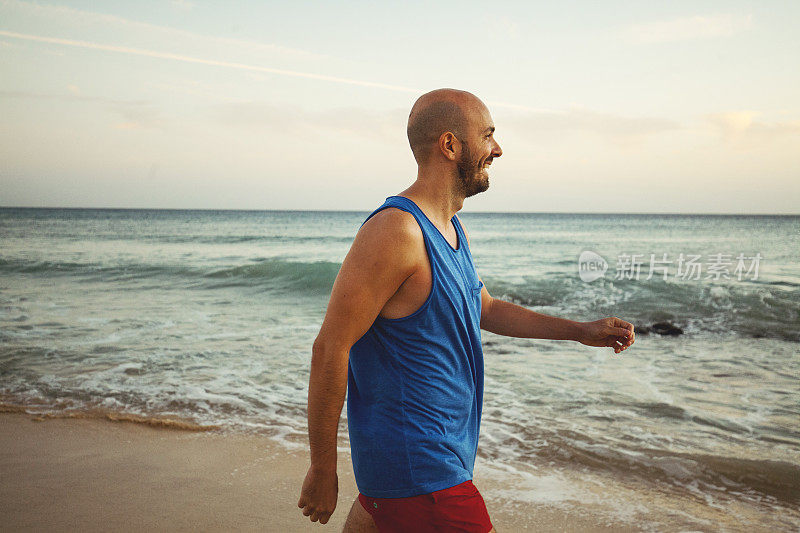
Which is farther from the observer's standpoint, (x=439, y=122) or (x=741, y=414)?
(x=741, y=414)

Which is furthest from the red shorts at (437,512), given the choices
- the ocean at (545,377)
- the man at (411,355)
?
the ocean at (545,377)

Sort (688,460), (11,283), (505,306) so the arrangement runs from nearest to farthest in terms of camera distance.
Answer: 1. (505,306)
2. (688,460)
3. (11,283)

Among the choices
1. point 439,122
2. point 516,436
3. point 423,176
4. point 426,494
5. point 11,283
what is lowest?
point 11,283

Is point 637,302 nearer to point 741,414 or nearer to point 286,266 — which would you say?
point 741,414

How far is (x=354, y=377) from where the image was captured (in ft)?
5.88

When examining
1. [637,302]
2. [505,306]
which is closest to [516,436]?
[505,306]

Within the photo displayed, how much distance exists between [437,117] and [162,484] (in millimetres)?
3028

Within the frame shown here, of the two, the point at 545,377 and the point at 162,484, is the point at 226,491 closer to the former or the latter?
the point at 162,484

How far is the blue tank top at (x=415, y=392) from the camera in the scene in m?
1.67

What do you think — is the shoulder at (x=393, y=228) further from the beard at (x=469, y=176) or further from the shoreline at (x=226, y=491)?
the shoreline at (x=226, y=491)

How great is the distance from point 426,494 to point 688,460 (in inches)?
138

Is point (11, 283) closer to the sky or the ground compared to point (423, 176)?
closer to the ground

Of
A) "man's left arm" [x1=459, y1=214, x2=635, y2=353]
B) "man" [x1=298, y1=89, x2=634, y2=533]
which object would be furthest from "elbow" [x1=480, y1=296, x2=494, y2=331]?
"man" [x1=298, y1=89, x2=634, y2=533]

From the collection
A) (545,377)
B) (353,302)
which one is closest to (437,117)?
(353,302)
